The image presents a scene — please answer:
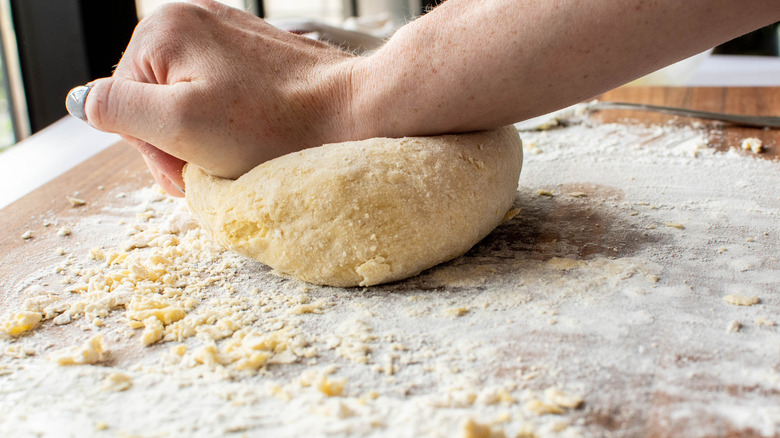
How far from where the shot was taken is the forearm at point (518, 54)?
2.61 feet

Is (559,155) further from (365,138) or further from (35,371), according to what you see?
(35,371)

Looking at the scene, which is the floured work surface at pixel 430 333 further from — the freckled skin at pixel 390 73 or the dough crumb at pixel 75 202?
the freckled skin at pixel 390 73

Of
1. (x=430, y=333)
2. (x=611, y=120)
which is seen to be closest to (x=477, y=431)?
(x=430, y=333)

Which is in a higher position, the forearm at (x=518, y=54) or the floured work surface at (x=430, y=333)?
the forearm at (x=518, y=54)

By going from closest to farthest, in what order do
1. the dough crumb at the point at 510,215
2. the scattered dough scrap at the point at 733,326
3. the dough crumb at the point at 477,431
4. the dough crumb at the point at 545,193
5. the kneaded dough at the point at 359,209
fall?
the dough crumb at the point at 477,431 < the scattered dough scrap at the point at 733,326 < the kneaded dough at the point at 359,209 < the dough crumb at the point at 510,215 < the dough crumb at the point at 545,193

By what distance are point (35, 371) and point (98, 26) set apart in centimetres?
187

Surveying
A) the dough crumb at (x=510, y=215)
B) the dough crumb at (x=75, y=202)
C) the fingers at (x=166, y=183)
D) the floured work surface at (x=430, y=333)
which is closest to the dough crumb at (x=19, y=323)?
the floured work surface at (x=430, y=333)

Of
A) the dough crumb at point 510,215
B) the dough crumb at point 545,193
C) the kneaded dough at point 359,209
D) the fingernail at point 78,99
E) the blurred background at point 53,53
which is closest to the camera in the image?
the kneaded dough at point 359,209

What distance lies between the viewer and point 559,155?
1.48 meters

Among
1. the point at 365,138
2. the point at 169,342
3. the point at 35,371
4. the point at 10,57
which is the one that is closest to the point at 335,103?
the point at 365,138

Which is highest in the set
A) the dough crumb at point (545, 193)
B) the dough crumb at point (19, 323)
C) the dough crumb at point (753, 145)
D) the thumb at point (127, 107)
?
the thumb at point (127, 107)

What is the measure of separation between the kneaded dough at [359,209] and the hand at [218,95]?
60mm

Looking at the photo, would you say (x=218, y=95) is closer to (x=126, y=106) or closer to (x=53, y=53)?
(x=126, y=106)

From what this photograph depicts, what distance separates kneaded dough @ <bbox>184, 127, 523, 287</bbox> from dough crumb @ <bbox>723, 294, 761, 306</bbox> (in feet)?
1.12
